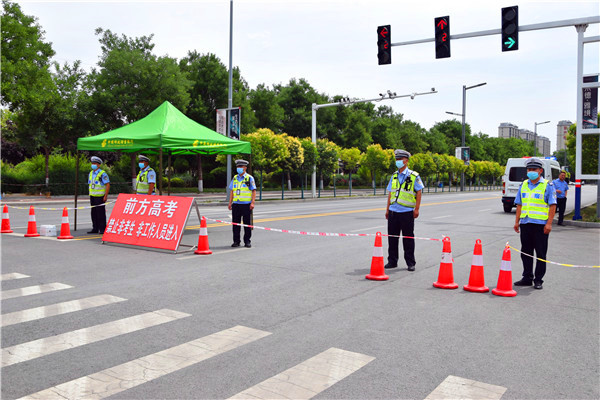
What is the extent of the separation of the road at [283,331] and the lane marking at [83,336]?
0.02 metres

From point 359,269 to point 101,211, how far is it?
7.65 m

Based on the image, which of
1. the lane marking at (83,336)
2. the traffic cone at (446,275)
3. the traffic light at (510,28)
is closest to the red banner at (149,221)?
the lane marking at (83,336)

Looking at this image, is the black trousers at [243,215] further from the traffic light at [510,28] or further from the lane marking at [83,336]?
the traffic light at [510,28]

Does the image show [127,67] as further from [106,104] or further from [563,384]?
[563,384]

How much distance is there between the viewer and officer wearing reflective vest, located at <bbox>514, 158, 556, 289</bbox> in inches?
286

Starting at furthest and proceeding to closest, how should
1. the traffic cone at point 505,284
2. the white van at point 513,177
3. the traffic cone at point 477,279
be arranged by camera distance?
the white van at point 513,177 < the traffic cone at point 477,279 < the traffic cone at point 505,284

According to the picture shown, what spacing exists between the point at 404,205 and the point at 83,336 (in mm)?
5540

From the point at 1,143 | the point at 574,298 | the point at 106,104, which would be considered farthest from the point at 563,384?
the point at 1,143

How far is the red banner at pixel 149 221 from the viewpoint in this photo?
10.4 metres

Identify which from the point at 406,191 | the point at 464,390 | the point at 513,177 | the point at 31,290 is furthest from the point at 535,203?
the point at 513,177

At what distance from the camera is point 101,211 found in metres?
13.0

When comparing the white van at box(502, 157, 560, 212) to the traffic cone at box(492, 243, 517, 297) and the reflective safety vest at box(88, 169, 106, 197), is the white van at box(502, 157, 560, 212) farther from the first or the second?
the reflective safety vest at box(88, 169, 106, 197)

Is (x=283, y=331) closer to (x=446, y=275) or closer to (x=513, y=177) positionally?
(x=446, y=275)

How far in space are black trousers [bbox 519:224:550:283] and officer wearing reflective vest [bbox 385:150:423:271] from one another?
176 centimetres
